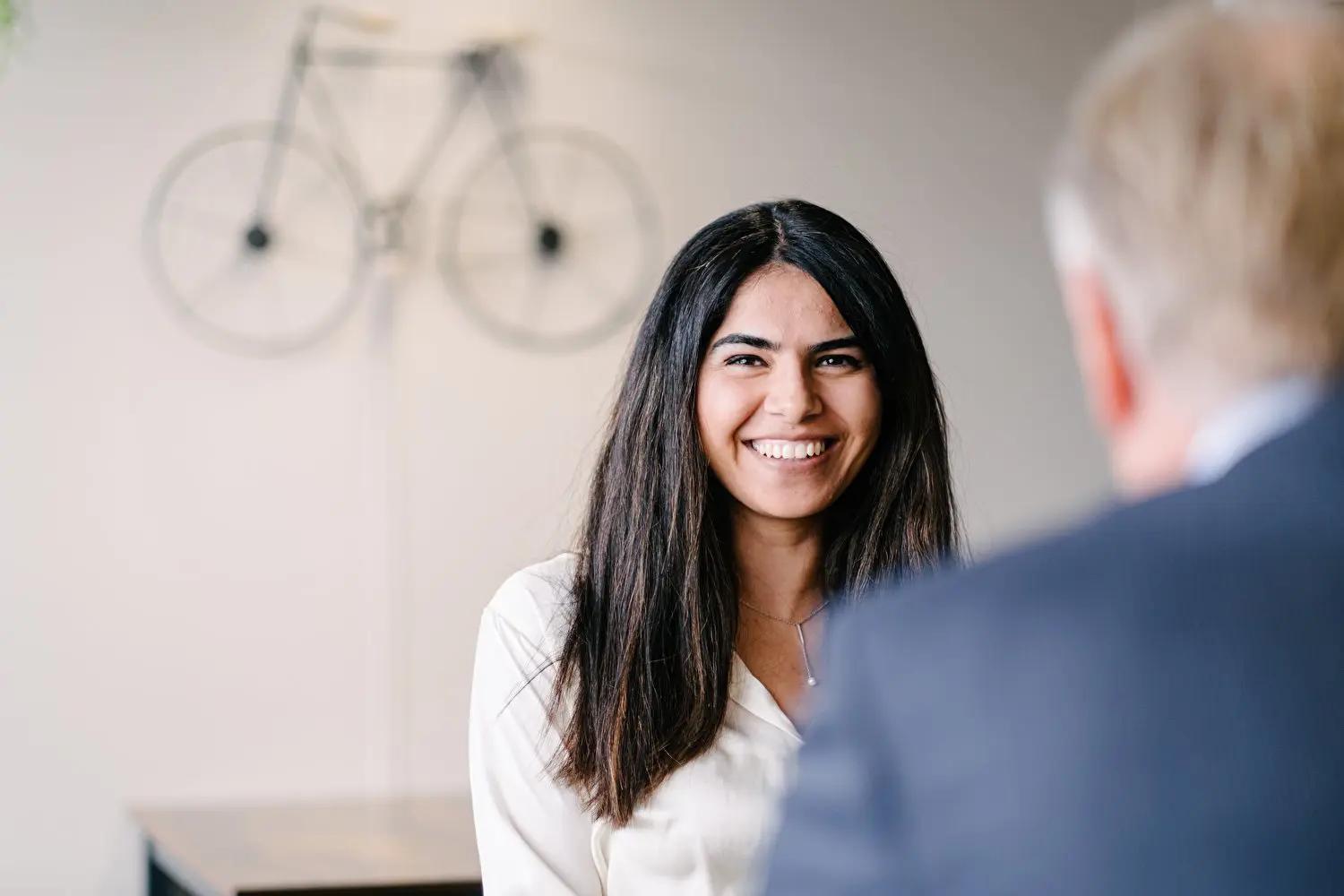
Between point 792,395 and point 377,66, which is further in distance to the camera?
point 377,66

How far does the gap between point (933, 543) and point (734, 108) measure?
8.01 ft

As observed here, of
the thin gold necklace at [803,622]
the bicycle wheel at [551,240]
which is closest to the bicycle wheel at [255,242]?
the bicycle wheel at [551,240]

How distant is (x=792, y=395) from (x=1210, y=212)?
1.15m

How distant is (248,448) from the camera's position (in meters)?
3.88

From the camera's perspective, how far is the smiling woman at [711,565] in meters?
1.77

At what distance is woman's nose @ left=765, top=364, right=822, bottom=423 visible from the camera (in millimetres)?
1839

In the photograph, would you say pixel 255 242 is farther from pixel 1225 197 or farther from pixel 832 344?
pixel 1225 197

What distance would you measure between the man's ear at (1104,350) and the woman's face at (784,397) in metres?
1.07

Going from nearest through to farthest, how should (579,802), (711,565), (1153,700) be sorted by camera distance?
(1153,700) < (579,802) < (711,565)

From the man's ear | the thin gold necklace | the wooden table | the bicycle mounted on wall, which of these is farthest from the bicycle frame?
the man's ear

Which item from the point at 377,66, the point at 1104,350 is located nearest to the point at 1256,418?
the point at 1104,350

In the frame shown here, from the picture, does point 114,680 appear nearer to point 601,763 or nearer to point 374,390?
point 374,390

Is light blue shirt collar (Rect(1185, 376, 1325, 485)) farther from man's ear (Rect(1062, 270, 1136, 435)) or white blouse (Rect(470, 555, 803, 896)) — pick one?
white blouse (Rect(470, 555, 803, 896))

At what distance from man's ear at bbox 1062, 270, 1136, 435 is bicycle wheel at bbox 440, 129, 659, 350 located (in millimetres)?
3313
